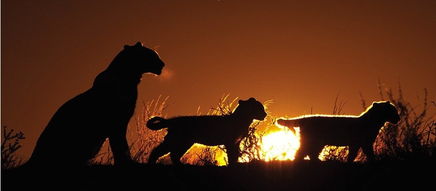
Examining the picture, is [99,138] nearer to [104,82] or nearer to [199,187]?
[104,82]

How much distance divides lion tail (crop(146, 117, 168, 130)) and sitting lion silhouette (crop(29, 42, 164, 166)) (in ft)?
5.29

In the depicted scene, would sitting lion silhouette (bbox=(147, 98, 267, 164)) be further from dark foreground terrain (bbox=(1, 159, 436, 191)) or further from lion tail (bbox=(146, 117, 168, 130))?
dark foreground terrain (bbox=(1, 159, 436, 191))

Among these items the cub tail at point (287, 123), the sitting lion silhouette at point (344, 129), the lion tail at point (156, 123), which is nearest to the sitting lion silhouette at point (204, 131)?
the lion tail at point (156, 123)

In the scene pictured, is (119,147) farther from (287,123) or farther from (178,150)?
(287,123)

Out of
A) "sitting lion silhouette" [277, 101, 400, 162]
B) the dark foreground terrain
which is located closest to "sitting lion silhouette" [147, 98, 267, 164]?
"sitting lion silhouette" [277, 101, 400, 162]

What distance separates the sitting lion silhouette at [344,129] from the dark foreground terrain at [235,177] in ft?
5.27

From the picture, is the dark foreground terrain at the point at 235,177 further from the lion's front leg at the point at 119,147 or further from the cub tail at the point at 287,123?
the cub tail at the point at 287,123

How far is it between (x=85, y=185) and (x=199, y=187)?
4.03ft

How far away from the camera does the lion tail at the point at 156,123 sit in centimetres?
879

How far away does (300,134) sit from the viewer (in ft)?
28.9

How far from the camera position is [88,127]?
694 centimetres

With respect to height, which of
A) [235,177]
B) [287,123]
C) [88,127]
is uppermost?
[287,123]

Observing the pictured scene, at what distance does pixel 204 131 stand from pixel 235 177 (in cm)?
271

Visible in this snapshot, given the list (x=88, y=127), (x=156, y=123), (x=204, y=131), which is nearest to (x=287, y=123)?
(x=204, y=131)
